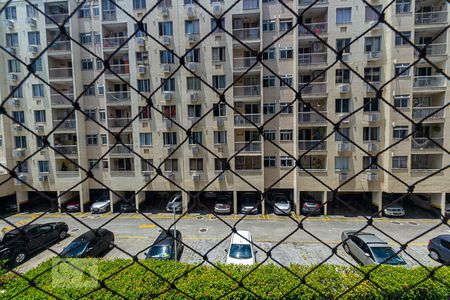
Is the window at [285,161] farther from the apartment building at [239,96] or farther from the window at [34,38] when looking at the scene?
the window at [34,38]

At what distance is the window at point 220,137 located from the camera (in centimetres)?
916

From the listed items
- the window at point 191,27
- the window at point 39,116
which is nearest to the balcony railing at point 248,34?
the window at point 191,27

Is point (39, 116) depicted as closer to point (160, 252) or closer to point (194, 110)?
point (194, 110)

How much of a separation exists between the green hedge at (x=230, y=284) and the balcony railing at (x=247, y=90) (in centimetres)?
689

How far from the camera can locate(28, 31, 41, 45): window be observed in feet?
31.3

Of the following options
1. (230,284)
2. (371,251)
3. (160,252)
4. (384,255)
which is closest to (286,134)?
(371,251)

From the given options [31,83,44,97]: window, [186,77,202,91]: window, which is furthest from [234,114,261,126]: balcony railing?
[31,83,44,97]: window

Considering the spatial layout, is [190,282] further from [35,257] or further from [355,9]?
[355,9]

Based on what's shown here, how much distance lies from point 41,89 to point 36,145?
97.0 inches

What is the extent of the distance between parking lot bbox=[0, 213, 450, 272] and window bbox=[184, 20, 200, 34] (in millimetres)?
7277

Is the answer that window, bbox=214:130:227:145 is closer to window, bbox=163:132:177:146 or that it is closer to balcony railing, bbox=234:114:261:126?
balcony railing, bbox=234:114:261:126

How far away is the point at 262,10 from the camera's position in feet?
29.4

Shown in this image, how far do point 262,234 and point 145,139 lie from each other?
6015mm

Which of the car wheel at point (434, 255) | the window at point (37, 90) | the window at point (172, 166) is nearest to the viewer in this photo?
the car wheel at point (434, 255)
